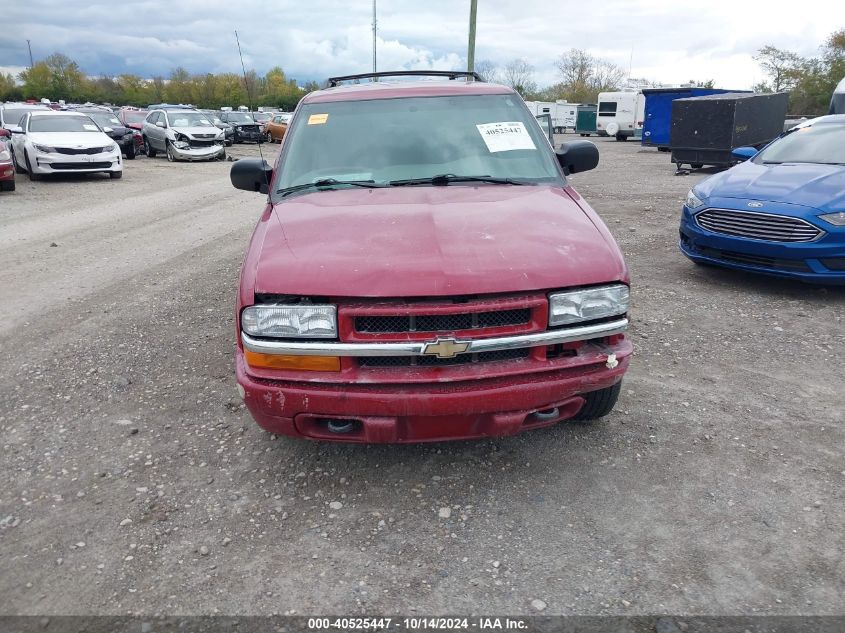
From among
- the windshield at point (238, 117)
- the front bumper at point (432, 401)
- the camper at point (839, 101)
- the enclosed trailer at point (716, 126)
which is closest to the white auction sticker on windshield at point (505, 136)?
the front bumper at point (432, 401)

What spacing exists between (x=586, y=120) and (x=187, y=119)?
33.7 m

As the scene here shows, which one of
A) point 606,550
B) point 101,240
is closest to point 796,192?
point 606,550

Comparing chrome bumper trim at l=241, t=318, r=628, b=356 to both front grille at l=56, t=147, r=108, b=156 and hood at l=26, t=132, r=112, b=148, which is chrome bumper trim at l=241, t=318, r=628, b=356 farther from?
hood at l=26, t=132, r=112, b=148

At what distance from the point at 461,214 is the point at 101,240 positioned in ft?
24.4

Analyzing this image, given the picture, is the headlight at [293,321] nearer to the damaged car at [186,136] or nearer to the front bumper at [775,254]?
the front bumper at [775,254]

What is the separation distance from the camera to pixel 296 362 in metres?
2.83

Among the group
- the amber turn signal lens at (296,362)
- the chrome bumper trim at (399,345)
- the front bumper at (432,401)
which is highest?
the chrome bumper trim at (399,345)

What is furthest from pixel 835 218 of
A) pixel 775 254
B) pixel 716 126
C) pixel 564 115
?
pixel 564 115

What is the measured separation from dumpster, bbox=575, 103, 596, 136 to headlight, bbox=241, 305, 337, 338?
160 ft

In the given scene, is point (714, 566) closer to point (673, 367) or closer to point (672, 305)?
point (673, 367)

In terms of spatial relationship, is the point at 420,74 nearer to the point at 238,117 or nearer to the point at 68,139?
the point at 68,139

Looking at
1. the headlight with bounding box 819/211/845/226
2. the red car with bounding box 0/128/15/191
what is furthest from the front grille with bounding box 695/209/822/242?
the red car with bounding box 0/128/15/191

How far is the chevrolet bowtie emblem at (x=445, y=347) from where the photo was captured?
274 cm

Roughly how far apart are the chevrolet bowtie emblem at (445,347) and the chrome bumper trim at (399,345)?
15mm
